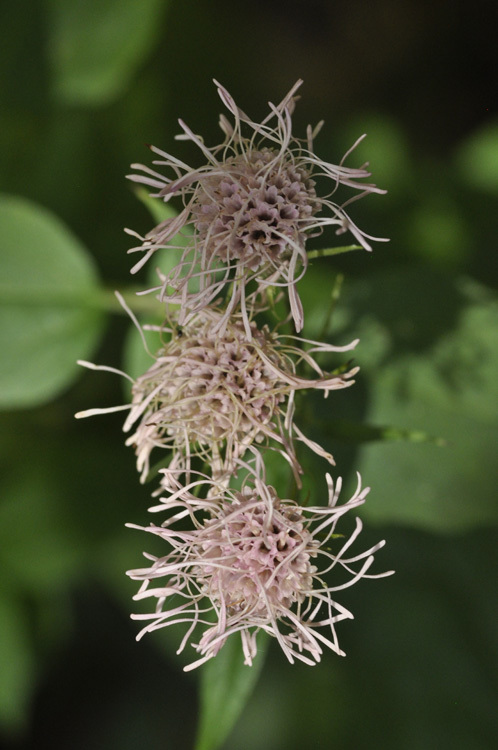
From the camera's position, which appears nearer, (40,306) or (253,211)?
(253,211)

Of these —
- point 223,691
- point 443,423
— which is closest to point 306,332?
point 443,423

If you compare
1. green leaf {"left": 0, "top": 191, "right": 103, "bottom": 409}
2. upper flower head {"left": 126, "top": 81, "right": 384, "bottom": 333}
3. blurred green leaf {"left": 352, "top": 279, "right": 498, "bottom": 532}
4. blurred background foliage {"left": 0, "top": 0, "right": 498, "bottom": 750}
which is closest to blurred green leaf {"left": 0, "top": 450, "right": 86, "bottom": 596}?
blurred background foliage {"left": 0, "top": 0, "right": 498, "bottom": 750}

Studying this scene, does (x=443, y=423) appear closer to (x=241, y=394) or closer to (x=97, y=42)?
(x=241, y=394)

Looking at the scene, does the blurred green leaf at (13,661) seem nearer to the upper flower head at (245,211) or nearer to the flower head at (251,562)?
the flower head at (251,562)

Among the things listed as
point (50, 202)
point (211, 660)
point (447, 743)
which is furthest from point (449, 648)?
point (50, 202)

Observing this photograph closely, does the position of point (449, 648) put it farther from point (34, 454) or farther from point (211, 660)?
point (34, 454)

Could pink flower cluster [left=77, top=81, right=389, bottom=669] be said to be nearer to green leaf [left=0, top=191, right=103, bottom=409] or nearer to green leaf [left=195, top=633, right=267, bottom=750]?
green leaf [left=195, top=633, right=267, bottom=750]
